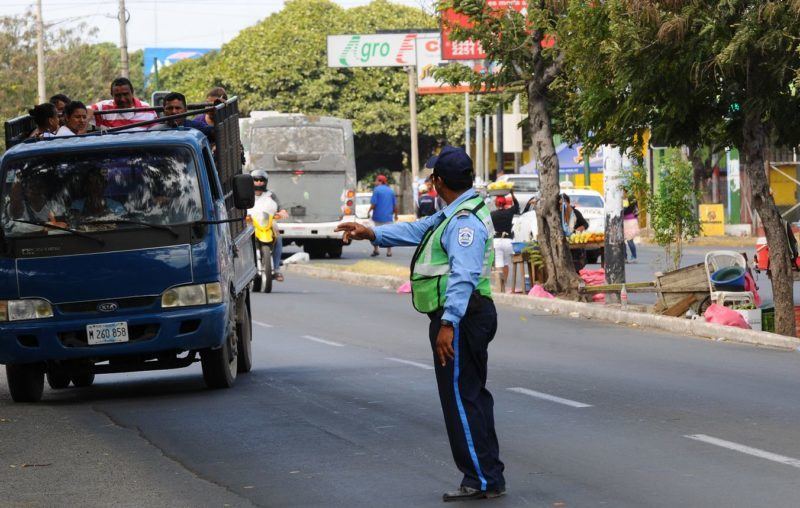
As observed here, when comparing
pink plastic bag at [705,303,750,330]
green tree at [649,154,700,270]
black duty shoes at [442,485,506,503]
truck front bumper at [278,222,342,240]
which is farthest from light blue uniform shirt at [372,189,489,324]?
truck front bumper at [278,222,342,240]

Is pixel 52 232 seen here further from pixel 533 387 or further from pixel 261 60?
pixel 261 60

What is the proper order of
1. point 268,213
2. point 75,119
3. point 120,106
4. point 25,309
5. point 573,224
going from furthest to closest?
point 573,224 < point 268,213 < point 120,106 < point 75,119 < point 25,309

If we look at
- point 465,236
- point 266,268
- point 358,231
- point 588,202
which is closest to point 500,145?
Result: point 588,202

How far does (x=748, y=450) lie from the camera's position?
9.48 m

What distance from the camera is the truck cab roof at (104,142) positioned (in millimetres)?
13023

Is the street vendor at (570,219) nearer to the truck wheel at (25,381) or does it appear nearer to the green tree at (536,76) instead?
the green tree at (536,76)

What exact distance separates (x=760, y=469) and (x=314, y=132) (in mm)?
31677

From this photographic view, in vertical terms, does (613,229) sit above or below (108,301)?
below

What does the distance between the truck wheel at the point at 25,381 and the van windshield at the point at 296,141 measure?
87.2 feet

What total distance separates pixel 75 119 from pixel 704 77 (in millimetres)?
7695

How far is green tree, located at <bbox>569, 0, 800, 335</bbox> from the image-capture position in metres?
16.7

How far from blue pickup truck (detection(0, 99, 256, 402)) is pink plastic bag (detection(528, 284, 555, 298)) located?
1197cm

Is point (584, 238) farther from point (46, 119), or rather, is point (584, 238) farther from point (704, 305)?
point (46, 119)

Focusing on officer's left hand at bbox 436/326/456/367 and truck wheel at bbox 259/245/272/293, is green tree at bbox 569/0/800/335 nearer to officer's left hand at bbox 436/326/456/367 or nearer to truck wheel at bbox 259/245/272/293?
truck wheel at bbox 259/245/272/293
